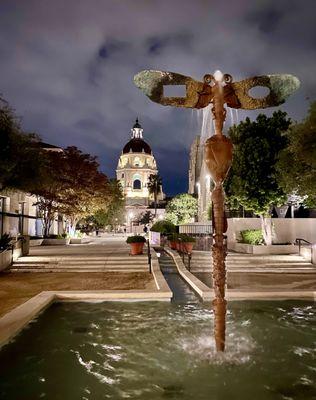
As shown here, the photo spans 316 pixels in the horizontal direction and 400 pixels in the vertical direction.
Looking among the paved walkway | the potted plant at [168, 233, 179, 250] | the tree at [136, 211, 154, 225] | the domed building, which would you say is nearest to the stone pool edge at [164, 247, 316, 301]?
the paved walkway

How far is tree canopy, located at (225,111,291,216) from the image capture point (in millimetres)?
24234

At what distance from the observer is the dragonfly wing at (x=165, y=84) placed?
20.4 ft

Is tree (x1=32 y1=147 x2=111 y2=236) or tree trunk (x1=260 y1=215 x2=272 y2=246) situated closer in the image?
tree trunk (x1=260 y1=215 x2=272 y2=246)

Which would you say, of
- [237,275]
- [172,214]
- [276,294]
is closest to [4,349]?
[276,294]

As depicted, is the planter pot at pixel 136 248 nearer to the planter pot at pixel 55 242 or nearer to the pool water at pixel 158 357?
the pool water at pixel 158 357

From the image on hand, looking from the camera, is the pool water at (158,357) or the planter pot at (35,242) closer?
the pool water at (158,357)

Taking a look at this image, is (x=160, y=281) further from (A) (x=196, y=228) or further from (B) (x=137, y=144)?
(B) (x=137, y=144)

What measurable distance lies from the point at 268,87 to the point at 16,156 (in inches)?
559

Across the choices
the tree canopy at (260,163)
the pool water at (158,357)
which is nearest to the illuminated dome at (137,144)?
the tree canopy at (260,163)

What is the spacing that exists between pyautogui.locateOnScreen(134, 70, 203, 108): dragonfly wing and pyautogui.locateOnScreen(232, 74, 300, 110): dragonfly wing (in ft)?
2.36

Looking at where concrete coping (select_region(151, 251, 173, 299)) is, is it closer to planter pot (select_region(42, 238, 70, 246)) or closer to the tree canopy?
the tree canopy

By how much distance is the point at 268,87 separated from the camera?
254 inches

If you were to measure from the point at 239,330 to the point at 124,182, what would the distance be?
13228 centimetres

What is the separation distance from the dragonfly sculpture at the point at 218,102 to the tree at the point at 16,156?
11958mm
